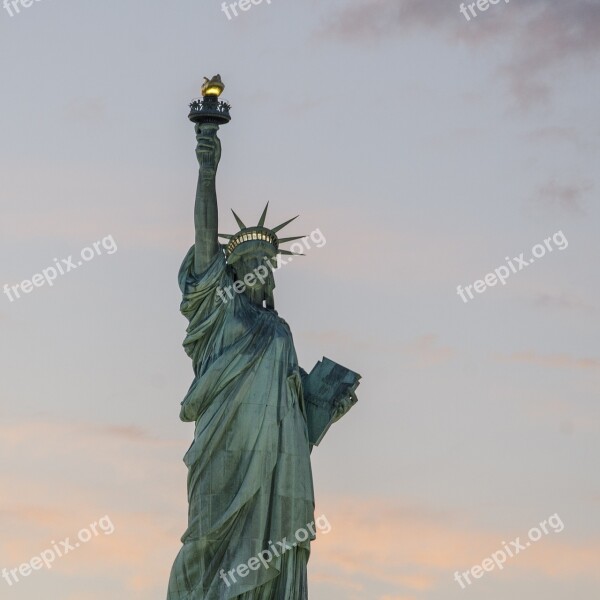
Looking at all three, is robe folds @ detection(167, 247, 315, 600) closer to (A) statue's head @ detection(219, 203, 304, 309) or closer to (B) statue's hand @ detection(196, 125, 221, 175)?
(A) statue's head @ detection(219, 203, 304, 309)

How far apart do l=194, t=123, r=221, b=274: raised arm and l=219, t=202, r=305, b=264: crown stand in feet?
1.04

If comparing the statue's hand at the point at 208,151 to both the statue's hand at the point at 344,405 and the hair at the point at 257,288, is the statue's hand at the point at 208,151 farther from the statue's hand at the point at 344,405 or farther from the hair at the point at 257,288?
the statue's hand at the point at 344,405

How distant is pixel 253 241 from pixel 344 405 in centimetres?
325

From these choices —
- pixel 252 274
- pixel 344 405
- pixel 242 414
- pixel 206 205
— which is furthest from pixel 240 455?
pixel 206 205

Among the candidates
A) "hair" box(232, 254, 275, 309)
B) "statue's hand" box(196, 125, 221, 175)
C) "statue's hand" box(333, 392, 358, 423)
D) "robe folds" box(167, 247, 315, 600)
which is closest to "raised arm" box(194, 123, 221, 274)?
"statue's hand" box(196, 125, 221, 175)

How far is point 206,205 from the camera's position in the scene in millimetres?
43094

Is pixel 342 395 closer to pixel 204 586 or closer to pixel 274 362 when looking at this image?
pixel 274 362

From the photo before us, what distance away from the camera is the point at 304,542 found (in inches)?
1657

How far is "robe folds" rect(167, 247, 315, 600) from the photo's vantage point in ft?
137

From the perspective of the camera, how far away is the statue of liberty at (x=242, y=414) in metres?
41.8

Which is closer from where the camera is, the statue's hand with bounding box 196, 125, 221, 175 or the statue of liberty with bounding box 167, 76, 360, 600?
the statue of liberty with bounding box 167, 76, 360, 600

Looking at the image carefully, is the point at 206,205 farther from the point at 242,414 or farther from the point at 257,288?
the point at 242,414

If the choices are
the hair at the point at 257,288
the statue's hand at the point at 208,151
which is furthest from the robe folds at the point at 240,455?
the statue's hand at the point at 208,151

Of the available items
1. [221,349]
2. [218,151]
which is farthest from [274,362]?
[218,151]
